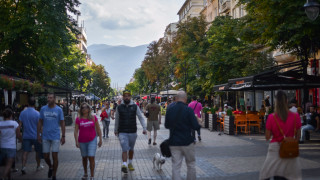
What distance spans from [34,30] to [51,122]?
11484 mm

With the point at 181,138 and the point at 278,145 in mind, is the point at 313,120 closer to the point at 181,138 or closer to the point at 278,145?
the point at 181,138

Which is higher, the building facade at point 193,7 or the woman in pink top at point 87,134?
the building facade at point 193,7

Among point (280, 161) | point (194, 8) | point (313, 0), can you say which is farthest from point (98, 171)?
point (194, 8)

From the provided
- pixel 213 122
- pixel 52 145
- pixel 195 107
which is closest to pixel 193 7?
pixel 213 122

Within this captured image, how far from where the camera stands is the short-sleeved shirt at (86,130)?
25.5 feet

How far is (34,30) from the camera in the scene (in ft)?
60.2

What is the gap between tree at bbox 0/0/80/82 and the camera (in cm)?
1828

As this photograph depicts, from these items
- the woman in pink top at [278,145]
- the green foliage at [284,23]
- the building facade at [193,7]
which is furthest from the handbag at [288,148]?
the building facade at [193,7]

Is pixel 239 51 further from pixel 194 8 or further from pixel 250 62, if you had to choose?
pixel 194 8

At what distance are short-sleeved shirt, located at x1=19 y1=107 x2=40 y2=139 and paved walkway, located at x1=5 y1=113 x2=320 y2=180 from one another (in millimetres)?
903

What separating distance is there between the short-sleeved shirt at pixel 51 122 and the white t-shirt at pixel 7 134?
0.59 meters

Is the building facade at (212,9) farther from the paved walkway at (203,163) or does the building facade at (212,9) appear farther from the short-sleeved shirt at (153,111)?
the paved walkway at (203,163)

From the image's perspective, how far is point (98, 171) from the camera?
9.19 metres

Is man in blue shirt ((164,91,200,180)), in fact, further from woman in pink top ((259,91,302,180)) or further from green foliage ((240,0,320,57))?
green foliage ((240,0,320,57))
